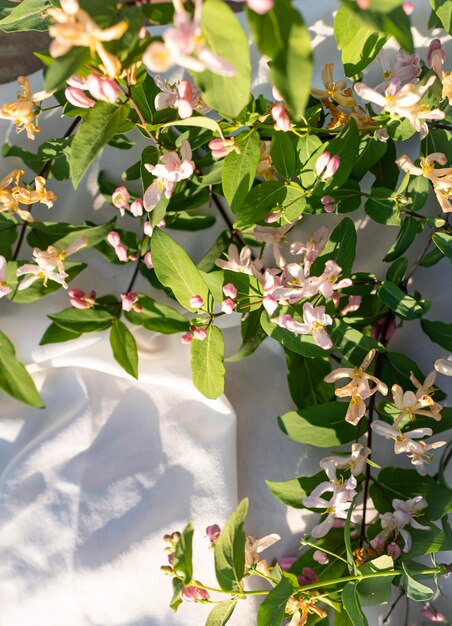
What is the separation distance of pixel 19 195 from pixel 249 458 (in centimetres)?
A: 46

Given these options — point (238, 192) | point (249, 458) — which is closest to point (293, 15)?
point (238, 192)

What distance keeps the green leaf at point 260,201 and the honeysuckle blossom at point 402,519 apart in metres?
0.35

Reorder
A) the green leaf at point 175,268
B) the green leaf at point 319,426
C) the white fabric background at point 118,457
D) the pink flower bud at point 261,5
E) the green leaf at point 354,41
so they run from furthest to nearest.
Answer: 1. the white fabric background at point 118,457
2. the green leaf at point 319,426
3. the green leaf at point 175,268
4. the green leaf at point 354,41
5. the pink flower bud at point 261,5

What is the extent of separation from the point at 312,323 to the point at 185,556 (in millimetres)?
246

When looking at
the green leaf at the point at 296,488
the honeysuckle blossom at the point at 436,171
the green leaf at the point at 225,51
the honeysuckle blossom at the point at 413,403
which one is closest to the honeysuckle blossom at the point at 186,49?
the green leaf at the point at 225,51

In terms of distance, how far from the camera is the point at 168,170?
586 mm

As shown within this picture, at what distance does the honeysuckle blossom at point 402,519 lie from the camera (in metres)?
0.73

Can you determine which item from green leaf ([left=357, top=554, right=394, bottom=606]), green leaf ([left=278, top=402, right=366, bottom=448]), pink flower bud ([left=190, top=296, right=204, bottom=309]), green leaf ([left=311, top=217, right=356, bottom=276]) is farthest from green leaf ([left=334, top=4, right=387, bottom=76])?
green leaf ([left=357, top=554, right=394, bottom=606])

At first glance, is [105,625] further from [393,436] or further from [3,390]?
[393,436]

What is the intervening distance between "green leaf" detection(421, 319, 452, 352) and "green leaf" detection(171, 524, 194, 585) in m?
0.34

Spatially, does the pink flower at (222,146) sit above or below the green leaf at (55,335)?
above

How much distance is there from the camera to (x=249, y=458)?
0.92m

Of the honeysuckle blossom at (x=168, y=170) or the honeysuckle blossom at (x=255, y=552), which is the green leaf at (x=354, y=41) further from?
the honeysuckle blossom at (x=255, y=552)

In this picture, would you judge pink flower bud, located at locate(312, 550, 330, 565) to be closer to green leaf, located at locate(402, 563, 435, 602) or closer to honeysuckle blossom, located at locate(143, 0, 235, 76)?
green leaf, located at locate(402, 563, 435, 602)
